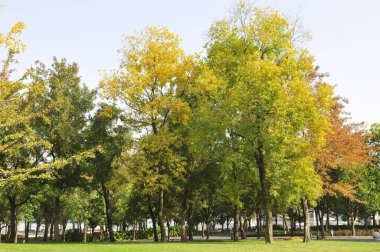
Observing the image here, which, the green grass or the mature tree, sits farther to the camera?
the mature tree

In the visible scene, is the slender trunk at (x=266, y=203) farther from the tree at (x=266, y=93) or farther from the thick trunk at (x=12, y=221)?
the thick trunk at (x=12, y=221)

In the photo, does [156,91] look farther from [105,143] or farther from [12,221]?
[12,221]

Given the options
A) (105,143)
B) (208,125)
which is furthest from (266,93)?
(105,143)

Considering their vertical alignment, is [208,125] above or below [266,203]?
above

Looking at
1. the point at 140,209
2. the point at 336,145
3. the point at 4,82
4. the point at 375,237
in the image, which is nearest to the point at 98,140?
the point at 140,209

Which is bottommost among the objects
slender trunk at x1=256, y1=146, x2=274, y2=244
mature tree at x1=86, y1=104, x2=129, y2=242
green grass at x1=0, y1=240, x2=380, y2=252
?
green grass at x1=0, y1=240, x2=380, y2=252

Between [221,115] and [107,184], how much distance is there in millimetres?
18181

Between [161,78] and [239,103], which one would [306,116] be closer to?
[239,103]

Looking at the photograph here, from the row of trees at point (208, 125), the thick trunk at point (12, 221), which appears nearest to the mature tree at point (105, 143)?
the row of trees at point (208, 125)

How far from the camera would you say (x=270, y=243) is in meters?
24.6

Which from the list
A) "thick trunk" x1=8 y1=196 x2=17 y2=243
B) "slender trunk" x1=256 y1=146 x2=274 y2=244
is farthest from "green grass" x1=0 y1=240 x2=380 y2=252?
"thick trunk" x1=8 y1=196 x2=17 y2=243

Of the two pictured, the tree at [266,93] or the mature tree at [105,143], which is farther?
the mature tree at [105,143]

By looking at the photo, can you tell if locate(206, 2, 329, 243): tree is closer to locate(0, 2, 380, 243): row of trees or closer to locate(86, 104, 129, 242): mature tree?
locate(0, 2, 380, 243): row of trees

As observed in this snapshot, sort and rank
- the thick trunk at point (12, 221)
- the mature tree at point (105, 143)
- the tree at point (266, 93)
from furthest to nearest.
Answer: the mature tree at point (105, 143)
the thick trunk at point (12, 221)
the tree at point (266, 93)
